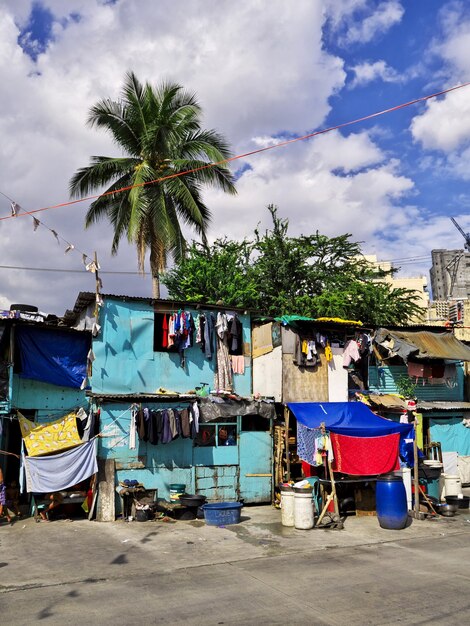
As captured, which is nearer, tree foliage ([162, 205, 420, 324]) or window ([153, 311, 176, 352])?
window ([153, 311, 176, 352])

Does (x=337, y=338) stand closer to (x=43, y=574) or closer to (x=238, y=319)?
(x=238, y=319)

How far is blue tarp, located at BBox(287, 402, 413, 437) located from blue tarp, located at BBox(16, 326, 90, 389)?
21.6 ft

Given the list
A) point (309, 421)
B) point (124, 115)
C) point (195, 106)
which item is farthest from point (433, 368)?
point (124, 115)

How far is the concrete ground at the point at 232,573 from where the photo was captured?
7282 millimetres

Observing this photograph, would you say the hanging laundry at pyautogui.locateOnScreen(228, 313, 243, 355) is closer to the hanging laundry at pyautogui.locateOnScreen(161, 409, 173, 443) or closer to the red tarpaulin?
the hanging laundry at pyautogui.locateOnScreen(161, 409, 173, 443)

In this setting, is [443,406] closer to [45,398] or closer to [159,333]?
[159,333]

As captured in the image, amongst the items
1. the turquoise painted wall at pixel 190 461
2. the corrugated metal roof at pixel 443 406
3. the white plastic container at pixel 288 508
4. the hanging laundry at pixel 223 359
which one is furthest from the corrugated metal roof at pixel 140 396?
the corrugated metal roof at pixel 443 406

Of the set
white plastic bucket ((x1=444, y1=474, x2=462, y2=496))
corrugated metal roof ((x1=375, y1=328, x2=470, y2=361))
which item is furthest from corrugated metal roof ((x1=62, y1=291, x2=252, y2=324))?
white plastic bucket ((x1=444, y1=474, x2=462, y2=496))

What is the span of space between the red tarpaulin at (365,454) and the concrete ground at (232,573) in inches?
56.2

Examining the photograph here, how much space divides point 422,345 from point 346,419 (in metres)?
5.73

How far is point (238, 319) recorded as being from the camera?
1772cm

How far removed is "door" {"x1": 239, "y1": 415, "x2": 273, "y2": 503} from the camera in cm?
1622

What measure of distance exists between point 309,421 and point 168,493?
15.3 ft

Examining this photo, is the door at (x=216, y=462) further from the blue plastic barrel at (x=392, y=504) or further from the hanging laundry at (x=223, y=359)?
the blue plastic barrel at (x=392, y=504)
